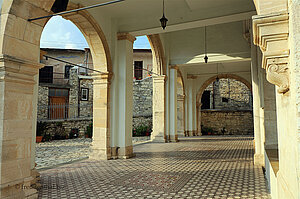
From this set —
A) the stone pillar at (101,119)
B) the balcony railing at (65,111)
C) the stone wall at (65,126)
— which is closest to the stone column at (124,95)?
the stone pillar at (101,119)

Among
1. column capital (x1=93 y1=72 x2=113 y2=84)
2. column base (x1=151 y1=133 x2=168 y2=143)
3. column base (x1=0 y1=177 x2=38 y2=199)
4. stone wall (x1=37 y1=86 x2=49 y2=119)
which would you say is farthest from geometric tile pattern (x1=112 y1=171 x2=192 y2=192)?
stone wall (x1=37 y1=86 x2=49 y2=119)

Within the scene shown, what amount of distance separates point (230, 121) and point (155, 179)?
54.5 feet

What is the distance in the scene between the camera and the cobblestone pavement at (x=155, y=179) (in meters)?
3.90

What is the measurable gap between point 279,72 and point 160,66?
31.6 feet

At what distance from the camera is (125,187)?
425 cm

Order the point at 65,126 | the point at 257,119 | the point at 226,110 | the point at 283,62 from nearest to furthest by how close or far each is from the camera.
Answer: the point at 283,62 → the point at 257,119 → the point at 65,126 → the point at 226,110

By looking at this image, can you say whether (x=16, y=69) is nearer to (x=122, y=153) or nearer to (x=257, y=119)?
(x=122, y=153)

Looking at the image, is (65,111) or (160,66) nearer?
(160,66)

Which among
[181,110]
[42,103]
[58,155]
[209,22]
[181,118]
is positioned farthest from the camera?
[42,103]

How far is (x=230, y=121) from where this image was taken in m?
20.0

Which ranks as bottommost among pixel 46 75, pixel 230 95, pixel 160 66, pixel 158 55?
pixel 230 95

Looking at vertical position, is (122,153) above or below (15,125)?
below

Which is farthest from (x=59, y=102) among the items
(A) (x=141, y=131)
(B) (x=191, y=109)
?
(B) (x=191, y=109)

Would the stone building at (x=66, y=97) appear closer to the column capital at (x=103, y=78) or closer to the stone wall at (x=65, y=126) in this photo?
the stone wall at (x=65, y=126)
